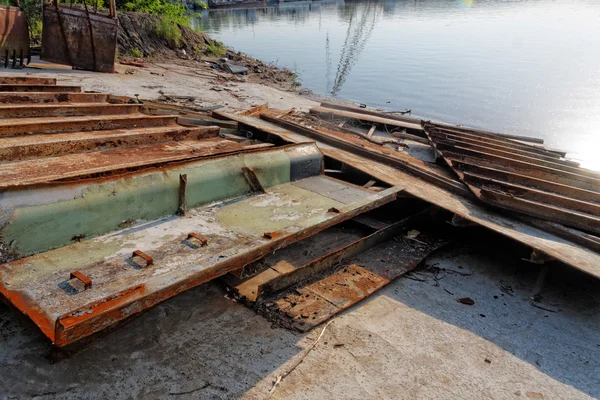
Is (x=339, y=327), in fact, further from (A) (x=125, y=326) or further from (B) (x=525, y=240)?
(B) (x=525, y=240)

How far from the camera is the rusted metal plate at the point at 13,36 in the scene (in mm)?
9922

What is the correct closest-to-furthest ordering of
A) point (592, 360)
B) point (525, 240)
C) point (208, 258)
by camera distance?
1. point (208, 258)
2. point (592, 360)
3. point (525, 240)

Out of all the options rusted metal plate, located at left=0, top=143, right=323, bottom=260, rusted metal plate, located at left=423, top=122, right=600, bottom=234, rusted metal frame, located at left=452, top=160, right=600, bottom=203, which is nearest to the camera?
rusted metal plate, located at left=0, top=143, right=323, bottom=260

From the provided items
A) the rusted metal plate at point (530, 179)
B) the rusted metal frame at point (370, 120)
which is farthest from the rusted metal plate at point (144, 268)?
the rusted metal frame at point (370, 120)

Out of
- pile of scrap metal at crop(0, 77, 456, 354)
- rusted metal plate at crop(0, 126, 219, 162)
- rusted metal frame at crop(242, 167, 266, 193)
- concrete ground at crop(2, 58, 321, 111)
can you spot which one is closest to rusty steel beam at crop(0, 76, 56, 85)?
pile of scrap metal at crop(0, 77, 456, 354)

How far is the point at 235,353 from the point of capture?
3.15 m

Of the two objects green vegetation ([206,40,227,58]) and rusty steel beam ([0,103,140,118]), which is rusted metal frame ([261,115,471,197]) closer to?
rusty steel beam ([0,103,140,118])

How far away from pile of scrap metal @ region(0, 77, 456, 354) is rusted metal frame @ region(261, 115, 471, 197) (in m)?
0.51

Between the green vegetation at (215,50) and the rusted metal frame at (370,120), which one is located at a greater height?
the green vegetation at (215,50)

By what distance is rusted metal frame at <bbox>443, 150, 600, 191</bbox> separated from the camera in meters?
5.70

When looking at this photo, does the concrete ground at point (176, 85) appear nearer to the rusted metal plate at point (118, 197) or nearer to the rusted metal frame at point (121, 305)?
the rusted metal plate at point (118, 197)

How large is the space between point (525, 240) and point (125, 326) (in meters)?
3.52

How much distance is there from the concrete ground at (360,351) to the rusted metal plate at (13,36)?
9348 mm

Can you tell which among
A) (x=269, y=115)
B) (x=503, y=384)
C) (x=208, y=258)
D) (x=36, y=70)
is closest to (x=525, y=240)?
(x=503, y=384)
